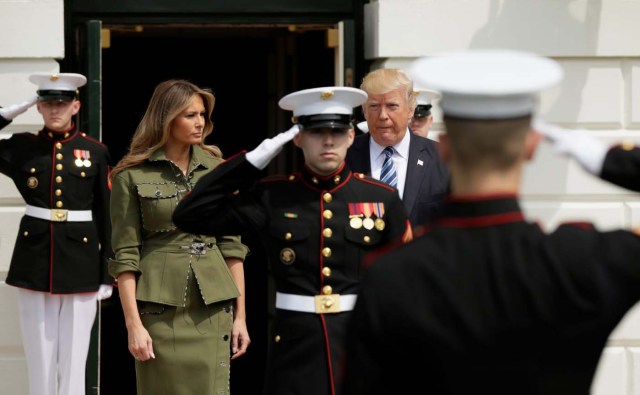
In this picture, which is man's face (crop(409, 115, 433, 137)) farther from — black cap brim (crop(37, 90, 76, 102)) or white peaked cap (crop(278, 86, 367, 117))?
white peaked cap (crop(278, 86, 367, 117))

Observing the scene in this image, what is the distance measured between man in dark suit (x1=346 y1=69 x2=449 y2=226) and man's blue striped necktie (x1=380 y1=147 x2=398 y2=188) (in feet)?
0.06

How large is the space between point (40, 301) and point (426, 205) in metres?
2.03

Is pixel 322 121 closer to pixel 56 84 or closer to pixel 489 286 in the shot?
pixel 489 286

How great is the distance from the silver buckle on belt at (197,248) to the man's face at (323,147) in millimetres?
1266

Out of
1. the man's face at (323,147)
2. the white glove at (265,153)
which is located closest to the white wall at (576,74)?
the man's face at (323,147)

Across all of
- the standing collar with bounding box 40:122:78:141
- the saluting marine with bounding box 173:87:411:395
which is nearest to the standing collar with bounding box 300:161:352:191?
the saluting marine with bounding box 173:87:411:395

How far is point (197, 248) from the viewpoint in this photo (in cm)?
561

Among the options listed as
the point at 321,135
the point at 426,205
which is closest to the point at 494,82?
the point at 321,135

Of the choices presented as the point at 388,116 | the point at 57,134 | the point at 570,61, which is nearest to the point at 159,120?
the point at 388,116

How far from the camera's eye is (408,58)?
23.9 feet

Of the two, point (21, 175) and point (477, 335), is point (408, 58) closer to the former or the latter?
point (21, 175)

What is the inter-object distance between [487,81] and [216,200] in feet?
6.29

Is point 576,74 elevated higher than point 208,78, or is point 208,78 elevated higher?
point 576,74

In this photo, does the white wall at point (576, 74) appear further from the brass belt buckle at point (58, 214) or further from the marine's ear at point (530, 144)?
the marine's ear at point (530, 144)
